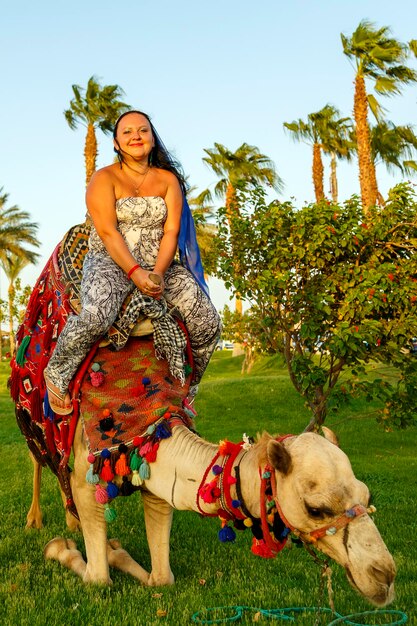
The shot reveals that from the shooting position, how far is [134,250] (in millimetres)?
5059

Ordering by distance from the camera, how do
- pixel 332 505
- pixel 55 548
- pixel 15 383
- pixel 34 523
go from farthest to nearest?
pixel 34 523
pixel 15 383
pixel 55 548
pixel 332 505

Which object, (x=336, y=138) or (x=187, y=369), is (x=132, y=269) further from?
(x=336, y=138)

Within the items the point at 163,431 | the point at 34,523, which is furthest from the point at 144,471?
the point at 34,523

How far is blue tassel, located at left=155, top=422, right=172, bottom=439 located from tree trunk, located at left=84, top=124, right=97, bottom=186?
2602 cm

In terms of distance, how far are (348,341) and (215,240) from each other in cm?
311

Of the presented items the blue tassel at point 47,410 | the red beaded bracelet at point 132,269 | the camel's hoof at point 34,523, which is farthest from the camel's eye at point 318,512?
the camel's hoof at point 34,523

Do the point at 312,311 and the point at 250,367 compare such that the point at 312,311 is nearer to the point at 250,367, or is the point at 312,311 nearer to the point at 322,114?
the point at 322,114

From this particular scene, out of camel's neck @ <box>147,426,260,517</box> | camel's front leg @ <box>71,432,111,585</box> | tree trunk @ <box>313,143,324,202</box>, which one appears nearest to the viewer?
camel's neck @ <box>147,426,260,517</box>

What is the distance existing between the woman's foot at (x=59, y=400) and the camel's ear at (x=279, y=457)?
1.96m

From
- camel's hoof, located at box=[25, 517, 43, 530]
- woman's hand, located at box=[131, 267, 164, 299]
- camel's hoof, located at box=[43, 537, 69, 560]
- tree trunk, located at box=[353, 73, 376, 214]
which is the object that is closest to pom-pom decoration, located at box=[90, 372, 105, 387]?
woman's hand, located at box=[131, 267, 164, 299]

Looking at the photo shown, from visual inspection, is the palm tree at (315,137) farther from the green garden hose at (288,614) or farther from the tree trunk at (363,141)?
the green garden hose at (288,614)

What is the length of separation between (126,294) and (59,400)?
2.87 feet

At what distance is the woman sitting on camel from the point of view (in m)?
4.71

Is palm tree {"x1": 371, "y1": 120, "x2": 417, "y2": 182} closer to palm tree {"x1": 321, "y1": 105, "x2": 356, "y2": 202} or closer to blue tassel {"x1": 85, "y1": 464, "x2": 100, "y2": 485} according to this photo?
palm tree {"x1": 321, "y1": 105, "x2": 356, "y2": 202}
